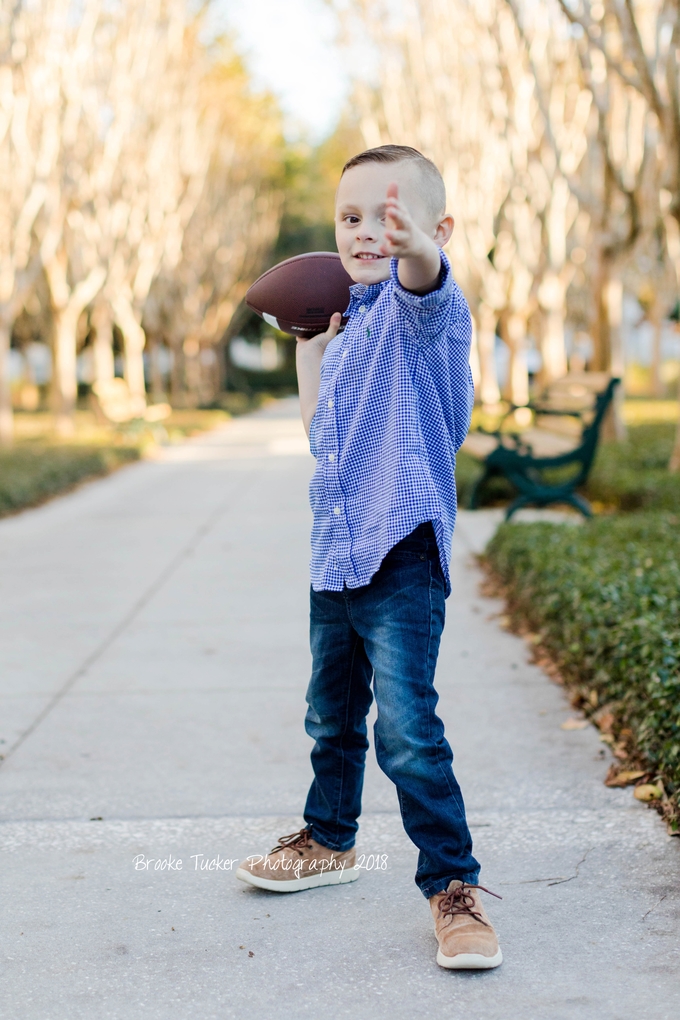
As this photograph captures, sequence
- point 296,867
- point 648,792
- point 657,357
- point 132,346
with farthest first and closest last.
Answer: point 657,357 < point 132,346 < point 648,792 < point 296,867

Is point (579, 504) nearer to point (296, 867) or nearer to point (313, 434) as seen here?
point (296, 867)

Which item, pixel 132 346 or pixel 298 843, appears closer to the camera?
pixel 298 843

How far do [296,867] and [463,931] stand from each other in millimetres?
563

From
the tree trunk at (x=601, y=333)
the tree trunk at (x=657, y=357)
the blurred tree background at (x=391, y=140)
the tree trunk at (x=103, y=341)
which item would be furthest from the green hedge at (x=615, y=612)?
the tree trunk at (x=657, y=357)

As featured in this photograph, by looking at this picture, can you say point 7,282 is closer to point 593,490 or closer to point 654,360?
point 593,490

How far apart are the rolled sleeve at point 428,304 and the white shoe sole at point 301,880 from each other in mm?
1414

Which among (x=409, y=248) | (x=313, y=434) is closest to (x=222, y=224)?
(x=313, y=434)

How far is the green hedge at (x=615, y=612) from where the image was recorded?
11.9ft

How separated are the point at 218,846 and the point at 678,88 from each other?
308 inches

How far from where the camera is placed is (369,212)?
7.86ft

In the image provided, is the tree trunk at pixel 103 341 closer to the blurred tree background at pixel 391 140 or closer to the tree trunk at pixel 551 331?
the blurred tree background at pixel 391 140

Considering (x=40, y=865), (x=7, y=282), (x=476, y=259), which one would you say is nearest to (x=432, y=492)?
(x=40, y=865)

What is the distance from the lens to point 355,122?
27.2 m

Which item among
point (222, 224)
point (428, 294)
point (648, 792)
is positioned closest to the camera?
point (428, 294)
